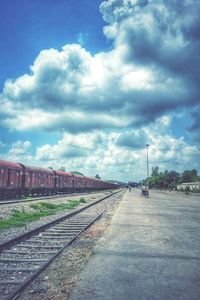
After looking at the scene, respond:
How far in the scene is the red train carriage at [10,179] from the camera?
29.5 m

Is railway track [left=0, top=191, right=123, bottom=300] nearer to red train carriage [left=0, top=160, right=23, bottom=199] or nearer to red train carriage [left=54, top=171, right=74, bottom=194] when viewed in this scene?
red train carriage [left=0, top=160, right=23, bottom=199]

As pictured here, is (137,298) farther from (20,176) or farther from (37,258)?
(20,176)

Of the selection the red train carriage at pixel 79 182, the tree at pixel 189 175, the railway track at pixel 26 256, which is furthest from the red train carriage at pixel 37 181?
the tree at pixel 189 175

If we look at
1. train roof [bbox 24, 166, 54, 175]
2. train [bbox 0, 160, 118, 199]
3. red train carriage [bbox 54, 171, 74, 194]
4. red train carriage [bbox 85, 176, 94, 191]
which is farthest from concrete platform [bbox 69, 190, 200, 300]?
red train carriage [bbox 85, 176, 94, 191]

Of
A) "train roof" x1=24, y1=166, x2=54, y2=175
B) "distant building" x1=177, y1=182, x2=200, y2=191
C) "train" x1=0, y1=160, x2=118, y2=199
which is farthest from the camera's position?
"distant building" x1=177, y1=182, x2=200, y2=191

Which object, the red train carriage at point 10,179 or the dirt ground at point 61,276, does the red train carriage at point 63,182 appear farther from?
the dirt ground at point 61,276

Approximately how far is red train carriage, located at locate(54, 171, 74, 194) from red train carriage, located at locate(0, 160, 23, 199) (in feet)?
43.7

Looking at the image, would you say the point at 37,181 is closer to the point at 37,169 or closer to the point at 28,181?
the point at 37,169

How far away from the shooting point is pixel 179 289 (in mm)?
5262

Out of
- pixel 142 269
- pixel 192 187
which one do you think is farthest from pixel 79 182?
pixel 142 269

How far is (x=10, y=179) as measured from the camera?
1227 inches

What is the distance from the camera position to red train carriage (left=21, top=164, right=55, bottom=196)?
118 feet

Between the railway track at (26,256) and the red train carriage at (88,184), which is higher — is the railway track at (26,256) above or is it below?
below

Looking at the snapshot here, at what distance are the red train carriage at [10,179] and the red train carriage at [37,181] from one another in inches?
43.3
